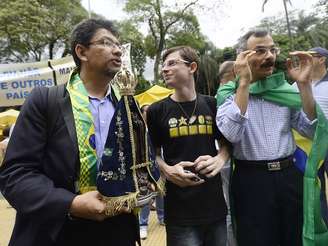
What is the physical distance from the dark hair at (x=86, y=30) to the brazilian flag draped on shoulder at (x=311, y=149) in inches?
35.1

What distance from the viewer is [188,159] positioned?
2570mm

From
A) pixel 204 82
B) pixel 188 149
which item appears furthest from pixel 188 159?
pixel 204 82

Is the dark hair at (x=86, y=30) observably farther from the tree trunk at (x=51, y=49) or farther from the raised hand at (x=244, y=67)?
the tree trunk at (x=51, y=49)

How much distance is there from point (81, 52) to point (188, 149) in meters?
0.90

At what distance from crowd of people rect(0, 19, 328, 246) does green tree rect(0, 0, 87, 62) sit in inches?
960

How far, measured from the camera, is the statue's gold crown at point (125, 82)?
74.8 inches

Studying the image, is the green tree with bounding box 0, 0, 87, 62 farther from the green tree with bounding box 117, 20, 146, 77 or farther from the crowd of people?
the crowd of people

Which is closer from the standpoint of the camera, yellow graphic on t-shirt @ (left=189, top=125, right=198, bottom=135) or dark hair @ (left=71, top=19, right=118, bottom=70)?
dark hair @ (left=71, top=19, right=118, bottom=70)

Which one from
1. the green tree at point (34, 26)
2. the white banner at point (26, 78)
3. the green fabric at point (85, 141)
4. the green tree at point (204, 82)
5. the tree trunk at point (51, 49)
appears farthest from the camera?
the tree trunk at point (51, 49)

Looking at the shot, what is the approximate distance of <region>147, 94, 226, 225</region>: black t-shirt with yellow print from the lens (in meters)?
2.55

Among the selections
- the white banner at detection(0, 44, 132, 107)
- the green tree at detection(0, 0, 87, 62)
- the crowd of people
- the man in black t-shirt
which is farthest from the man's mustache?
the green tree at detection(0, 0, 87, 62)

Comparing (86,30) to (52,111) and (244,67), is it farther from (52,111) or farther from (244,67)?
(244,67)

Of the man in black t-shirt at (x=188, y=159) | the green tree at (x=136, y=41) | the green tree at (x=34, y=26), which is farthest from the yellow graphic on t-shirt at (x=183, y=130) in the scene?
the green tree at (x=136, y=41)

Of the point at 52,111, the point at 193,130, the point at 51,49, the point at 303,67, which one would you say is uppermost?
the point at 51,49
